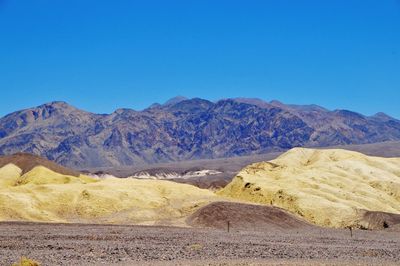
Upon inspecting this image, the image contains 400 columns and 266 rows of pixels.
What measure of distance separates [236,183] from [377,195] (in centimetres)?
2103

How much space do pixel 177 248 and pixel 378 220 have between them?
3706 centimetres

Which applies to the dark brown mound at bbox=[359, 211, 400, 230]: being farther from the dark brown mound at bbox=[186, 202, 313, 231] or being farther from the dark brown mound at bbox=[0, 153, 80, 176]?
the dark brown mound at bbox=[0, 153, 80, 176]

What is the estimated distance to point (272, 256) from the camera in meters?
35.5

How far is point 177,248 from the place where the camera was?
127 ft

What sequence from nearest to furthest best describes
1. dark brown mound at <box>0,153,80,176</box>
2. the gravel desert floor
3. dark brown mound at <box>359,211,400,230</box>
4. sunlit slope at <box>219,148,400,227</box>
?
the gravel desert floor → dark brown mound at <box>359,211,400,230</box> → sunlit slope at <box>219,148,400,227</box> → dark brown mound at <box>0,153,80,176</box>

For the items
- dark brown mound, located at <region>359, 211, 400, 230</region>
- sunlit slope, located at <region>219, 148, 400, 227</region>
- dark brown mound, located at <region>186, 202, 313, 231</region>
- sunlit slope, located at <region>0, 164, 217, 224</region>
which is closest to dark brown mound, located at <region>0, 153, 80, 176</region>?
sunlit slope, located at <region>0, 164, 217, 224</region>

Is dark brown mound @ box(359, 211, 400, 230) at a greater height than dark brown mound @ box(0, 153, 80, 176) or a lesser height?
lesser

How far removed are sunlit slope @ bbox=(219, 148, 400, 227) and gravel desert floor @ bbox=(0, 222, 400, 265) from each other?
56.2 ft

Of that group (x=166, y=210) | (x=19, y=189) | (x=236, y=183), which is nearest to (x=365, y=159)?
(x=236, y=183)

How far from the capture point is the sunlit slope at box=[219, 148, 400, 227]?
72750 millimetres

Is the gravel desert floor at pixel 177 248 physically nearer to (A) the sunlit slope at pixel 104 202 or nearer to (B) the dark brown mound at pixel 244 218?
(B) the dark brown mound at pixel 244 218

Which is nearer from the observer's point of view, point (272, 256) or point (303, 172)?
point (272, 256)

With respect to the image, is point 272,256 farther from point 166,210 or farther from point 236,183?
point 236,183

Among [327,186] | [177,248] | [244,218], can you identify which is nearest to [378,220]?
[327,186]
